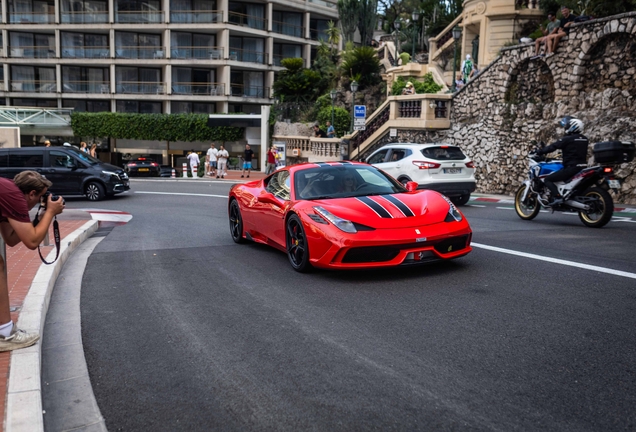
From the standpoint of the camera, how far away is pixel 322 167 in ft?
29.2

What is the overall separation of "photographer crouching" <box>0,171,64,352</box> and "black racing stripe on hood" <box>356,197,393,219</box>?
3.66 m

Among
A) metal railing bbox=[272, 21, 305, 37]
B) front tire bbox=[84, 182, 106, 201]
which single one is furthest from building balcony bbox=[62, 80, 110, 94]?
front tire bbox=[84, 182, 106, 201]

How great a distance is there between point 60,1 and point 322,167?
2222 inches

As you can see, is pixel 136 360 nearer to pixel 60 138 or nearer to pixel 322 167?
pixel 322 167

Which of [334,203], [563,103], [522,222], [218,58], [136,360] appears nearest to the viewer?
[136,360]

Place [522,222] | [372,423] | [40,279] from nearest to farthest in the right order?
1. [372,423]
2. [40,279]
3. [522,222]

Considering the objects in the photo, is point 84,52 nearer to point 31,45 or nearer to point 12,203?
point 31,45

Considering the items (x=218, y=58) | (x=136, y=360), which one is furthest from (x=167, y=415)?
(x=218, y=58)

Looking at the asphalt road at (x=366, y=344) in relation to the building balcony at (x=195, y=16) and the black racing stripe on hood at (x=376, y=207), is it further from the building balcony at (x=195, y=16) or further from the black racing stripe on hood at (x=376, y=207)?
the building balcony at (x=195, y=16)

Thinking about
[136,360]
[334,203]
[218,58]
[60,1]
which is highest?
[60,1]

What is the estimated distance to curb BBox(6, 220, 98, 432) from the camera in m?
3.59

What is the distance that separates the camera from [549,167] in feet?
39.7

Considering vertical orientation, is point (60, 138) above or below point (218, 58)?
below

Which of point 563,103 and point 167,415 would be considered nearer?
point 167,415
